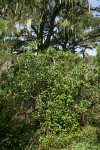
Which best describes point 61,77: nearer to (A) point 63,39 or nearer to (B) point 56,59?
(B) point 56,59

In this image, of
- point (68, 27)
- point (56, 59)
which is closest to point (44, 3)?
point (68, 27)

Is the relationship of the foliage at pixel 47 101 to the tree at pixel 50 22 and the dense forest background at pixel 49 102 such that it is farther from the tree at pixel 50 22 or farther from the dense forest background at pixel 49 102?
the tree at pixel 50 22

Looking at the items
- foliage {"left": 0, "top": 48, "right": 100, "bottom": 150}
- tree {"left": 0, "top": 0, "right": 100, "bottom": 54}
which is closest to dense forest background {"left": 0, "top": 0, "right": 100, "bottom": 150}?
foliage {"left": 0, "top": 48, "right": 100, "bottom": 150}

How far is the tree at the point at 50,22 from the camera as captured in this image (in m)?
18.9

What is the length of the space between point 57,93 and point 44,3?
6683mm

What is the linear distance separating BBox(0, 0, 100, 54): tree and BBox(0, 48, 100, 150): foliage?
13.9 feet

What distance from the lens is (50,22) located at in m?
21.9

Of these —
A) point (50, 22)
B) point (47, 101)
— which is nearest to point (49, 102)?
point (47, 101)

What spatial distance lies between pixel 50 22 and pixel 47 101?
8.65 metres

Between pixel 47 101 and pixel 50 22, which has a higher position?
pixel 50 22

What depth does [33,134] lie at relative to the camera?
14734 millimetres

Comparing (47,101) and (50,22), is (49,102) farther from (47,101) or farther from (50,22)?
A: (50,22)

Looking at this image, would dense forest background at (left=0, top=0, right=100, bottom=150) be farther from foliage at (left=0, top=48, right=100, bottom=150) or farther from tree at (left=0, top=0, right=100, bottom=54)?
tree at (left=0, top=0, right=100, bottom=54)

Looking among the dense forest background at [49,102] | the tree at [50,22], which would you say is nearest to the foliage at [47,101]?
the dense forest background at [49,102]
